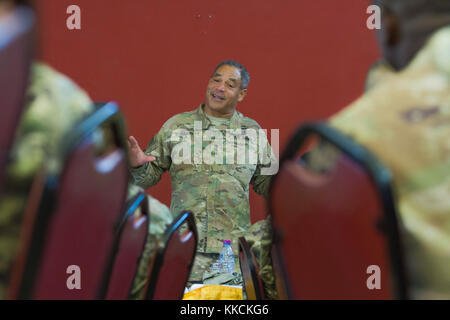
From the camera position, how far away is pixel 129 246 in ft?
2.28

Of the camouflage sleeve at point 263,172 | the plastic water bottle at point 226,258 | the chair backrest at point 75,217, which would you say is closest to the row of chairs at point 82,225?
the chair backrest at point 75,217

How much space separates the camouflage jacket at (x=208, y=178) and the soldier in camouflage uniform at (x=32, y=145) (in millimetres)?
1346

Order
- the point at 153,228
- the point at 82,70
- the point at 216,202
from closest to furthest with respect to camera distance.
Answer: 1. the point at 153,228
2. the point at 216,202
3. the point at 82,70

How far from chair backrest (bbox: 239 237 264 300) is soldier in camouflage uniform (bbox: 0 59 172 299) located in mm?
521

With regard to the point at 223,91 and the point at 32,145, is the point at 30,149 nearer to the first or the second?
the point at 32,145

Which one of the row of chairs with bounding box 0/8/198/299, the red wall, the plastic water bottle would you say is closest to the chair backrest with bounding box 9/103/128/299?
the row of chairs with bounding box 0/8/198/299

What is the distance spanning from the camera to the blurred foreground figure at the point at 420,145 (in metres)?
0.49

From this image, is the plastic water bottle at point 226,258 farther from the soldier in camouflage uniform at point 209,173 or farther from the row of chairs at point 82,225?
the row of chairs at point 82,225

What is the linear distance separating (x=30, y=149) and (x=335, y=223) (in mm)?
314

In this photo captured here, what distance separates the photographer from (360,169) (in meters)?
0.47
